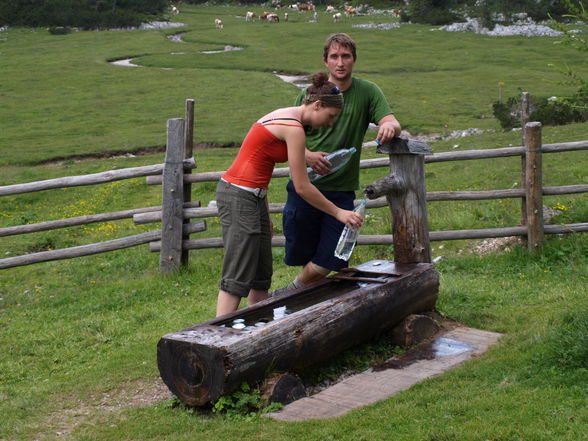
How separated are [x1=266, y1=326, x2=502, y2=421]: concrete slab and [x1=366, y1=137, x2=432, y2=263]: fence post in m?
0.71

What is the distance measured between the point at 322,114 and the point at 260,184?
63cm

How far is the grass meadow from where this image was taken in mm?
4750

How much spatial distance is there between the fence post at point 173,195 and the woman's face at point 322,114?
413 centimetres

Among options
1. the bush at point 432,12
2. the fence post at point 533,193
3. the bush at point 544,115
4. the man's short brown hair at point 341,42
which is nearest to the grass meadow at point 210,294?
the fence post at point 533,193

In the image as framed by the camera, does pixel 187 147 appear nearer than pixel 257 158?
No

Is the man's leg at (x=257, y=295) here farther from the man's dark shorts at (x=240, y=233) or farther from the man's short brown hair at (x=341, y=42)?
the man's short brown hair at (x=341, y=42)

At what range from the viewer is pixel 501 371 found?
5.30 m

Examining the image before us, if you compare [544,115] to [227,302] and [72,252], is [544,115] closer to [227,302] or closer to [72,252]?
[72,252]

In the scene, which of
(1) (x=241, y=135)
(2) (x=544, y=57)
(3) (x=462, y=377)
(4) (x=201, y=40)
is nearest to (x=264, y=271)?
(3) (x=462, y=377)

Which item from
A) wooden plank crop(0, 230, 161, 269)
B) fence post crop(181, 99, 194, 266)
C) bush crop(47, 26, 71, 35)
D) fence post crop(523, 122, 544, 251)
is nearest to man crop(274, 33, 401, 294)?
fence post crop(523, 122, 544, 251)

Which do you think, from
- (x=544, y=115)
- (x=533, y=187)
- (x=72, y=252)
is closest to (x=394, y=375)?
(x=533, y=187)

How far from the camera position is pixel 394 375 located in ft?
18.3

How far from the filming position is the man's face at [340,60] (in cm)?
584

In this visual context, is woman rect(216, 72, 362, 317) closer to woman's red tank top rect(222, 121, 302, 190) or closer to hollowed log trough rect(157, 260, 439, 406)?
woman's red tank top rect(222, 121, 302, 190)
